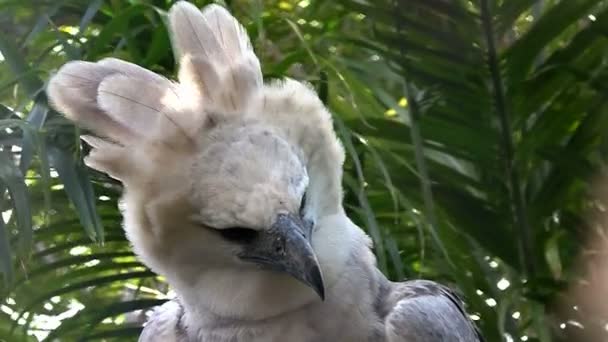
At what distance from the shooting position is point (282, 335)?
3.46 ft

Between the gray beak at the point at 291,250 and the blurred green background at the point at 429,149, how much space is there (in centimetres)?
32

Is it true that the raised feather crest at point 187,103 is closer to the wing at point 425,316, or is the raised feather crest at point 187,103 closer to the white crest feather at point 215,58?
the white crest feather at point 215,58

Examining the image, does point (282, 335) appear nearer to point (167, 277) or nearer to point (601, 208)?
point (167, 277)

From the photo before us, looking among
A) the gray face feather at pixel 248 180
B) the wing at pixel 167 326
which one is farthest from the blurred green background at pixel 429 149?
the gray face feather at pixel 248 180

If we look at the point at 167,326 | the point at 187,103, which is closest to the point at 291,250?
the point at 187,103

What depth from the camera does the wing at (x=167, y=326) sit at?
3.84ft

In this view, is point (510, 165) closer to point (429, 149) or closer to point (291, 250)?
point (429, 149)

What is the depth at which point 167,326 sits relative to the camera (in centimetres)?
120

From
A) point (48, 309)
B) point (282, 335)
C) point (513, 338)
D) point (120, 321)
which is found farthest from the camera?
point (120, 321)

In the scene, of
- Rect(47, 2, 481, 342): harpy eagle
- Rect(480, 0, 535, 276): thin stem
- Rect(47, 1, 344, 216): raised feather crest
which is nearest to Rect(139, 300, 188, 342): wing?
Rect(47, 2, 481, 342): harpy eagle

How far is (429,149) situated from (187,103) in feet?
1.43

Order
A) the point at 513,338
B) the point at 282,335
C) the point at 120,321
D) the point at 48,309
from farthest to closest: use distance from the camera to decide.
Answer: the point at 120,321, the point at 48,309, the point at 513,338, the point at 282,335

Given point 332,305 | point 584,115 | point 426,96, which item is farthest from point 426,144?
point 332,305

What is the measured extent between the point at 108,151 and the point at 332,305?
27cm
